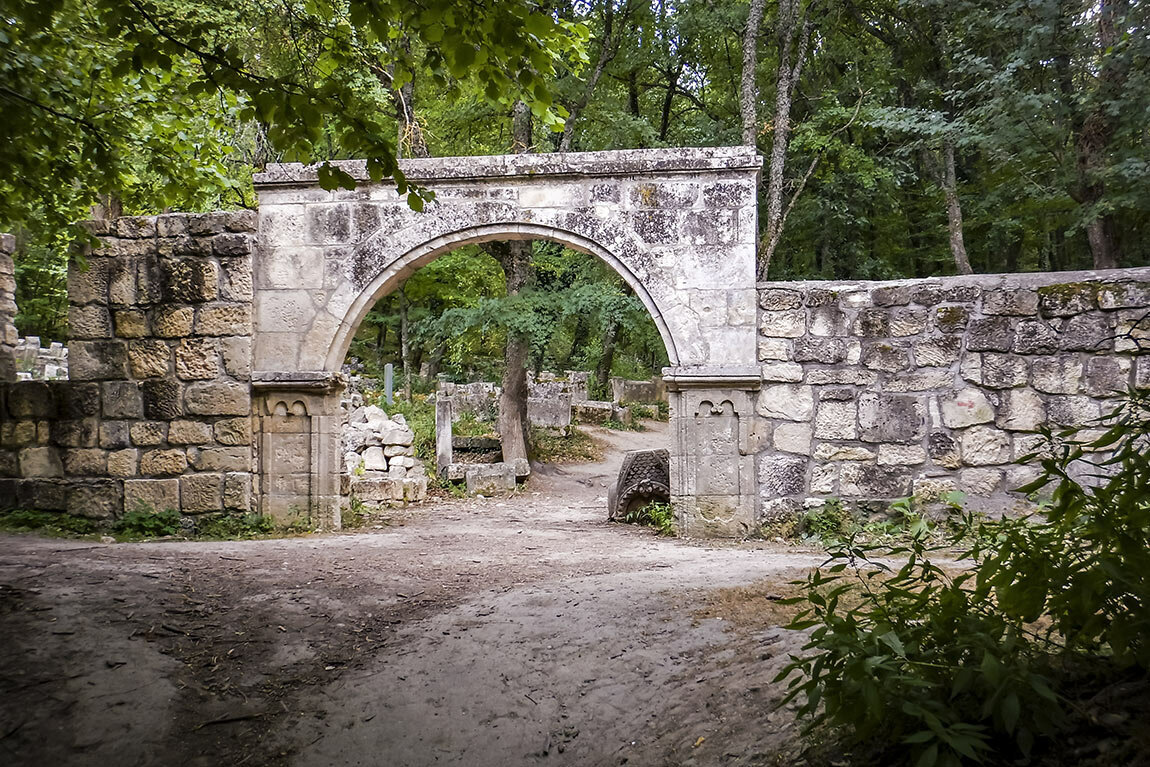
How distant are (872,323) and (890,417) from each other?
75 centimetres

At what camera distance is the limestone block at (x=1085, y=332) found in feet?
18.1

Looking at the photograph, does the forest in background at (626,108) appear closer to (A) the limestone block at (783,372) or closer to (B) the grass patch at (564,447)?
(B) the grass patch at (564,447)

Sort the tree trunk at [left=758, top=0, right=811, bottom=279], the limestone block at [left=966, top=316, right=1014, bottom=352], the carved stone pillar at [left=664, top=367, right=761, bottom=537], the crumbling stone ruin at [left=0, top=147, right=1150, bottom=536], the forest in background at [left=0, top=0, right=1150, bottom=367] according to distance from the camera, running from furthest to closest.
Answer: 1. the tree trunk at [left=758, top=0, right=811, bottom=279]
2. the carved stone pillar at [left=664, top=367, right=761, bottom=537]
3. the crumbling stone ruin at [left=0, top=147, right=1150, bottom=536]
4. the limestone block at [left=966, top=316, right=1014, bottom=352]
5. the forest in background at [left=0, top=0, right=1150, bottom=367]

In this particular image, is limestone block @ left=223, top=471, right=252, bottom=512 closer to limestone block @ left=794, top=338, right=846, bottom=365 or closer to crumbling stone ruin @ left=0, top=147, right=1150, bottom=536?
crumbling stone ruin @ left=0, top=147, right=1150, bottom=536

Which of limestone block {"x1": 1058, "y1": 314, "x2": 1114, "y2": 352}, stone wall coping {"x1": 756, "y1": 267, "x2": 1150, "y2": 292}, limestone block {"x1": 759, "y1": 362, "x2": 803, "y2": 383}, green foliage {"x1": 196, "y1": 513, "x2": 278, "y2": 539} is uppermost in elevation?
stone wall coping {"x1": 756, "y1": 267, "x2": 1150, "y2": 292}

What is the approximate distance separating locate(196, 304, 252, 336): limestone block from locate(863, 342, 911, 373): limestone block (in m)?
5.08

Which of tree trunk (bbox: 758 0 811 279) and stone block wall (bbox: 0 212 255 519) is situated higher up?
tree trunk (bbox: 758 0 811 279)

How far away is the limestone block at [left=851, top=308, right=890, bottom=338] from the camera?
5859 mm

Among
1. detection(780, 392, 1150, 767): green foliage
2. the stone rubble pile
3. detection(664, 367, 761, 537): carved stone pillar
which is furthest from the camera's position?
the stone rubble pile

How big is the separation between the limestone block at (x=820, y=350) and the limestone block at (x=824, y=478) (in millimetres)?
834

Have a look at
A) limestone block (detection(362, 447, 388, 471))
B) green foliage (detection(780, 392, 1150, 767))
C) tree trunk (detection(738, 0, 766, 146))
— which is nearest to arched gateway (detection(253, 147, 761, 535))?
limestone block (detection(362, 447, 388, 471))

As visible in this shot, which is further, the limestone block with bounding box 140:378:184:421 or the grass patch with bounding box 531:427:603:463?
the grass patch with bounding box 531:427:603:463

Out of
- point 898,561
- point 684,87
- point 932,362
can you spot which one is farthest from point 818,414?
point 684,87

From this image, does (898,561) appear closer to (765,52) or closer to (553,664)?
(553,664)
